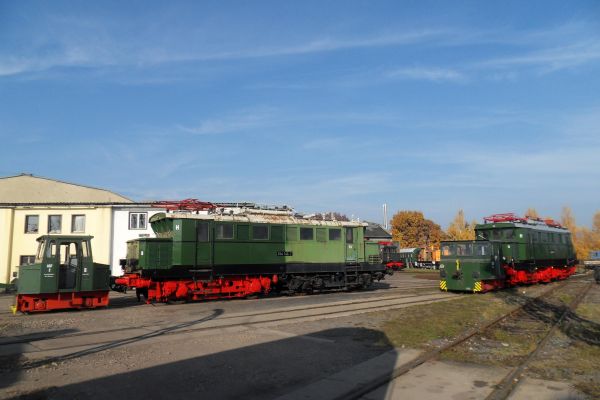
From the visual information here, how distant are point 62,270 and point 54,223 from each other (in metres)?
19.1

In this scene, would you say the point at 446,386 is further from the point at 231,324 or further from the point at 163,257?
the point at 163,257

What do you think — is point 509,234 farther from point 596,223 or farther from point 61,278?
point 596,223

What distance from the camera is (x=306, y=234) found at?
21375mm

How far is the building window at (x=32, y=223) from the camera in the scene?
3108cm

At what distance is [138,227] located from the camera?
102 feet

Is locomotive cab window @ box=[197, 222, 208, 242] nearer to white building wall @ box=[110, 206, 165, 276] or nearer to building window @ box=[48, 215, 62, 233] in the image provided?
white building wall @ box=[110, 206, 165, 276]

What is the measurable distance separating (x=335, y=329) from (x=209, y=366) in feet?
14.8

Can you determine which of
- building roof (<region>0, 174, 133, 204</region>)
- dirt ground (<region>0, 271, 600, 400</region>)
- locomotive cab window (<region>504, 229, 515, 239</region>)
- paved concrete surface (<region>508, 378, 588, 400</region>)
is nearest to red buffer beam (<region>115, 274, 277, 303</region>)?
dirt ground (<region>0, 271, 600, 400</region>)

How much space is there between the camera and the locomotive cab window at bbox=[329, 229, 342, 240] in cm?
2212

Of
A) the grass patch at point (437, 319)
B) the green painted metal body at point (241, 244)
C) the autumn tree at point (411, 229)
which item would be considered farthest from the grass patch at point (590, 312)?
the autumn tree at point (411, 229)

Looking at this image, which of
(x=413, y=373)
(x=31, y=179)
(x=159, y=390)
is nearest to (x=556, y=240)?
(x=413, y=373)

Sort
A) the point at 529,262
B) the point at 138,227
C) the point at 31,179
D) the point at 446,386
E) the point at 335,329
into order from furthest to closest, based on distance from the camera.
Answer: the point at 31,179 → the point at 138,227 → the point at 529,262 → the point at 335,329 → the point at 446,386

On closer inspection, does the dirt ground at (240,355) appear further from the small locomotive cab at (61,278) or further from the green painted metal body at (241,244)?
the green painted metal body at (241,244)

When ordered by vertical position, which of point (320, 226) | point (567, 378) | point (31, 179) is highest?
point (31, 179)
